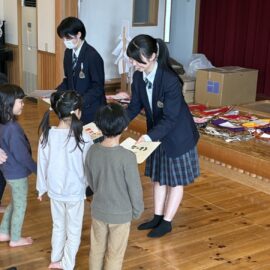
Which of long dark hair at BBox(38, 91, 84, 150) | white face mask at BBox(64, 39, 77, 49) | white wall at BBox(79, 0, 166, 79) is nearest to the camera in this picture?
long dark hair at BBox(38, 91, 84, 150)

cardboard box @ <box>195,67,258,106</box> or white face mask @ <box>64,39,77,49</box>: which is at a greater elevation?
white face mask @ <box>64,39,77,49</box>

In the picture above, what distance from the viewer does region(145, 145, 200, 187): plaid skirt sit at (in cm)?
277

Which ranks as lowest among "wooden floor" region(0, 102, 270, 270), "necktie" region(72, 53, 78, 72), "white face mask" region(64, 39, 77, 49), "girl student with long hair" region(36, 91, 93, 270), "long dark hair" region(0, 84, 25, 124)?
"wooden floor" region(0, 102, 270, 270)

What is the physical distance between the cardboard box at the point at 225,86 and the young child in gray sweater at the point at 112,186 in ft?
12.1

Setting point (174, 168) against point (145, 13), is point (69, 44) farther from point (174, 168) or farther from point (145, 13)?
point (145, 13)

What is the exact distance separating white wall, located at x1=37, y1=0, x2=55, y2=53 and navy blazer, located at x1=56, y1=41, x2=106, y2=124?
2.76 meters

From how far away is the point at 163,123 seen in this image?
2.59 m

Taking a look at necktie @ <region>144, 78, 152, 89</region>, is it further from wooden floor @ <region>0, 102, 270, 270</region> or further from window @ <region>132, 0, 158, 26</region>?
window @ <region>132, 0, 158, 26</region>

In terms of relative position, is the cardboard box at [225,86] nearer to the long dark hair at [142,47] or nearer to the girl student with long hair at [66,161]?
the long dark hair at [142,47]

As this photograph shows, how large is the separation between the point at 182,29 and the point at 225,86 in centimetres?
187

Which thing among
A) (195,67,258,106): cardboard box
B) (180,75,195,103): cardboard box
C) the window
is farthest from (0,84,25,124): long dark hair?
the window

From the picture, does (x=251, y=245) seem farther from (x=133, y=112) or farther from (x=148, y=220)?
(x=133, y=112)

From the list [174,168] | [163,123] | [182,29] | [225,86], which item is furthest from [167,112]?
[182,29]

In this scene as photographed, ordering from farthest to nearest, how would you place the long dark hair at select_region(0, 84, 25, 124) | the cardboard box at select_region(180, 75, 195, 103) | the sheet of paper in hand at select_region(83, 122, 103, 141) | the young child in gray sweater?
the cardboard box at select_region(180, 75, 195, 103) → the sheet of paper in hand at select_region(83, 122, 103, 141) → the long dark hair at select_region(0, 84, 25, 124) → the young child in gray sweater
